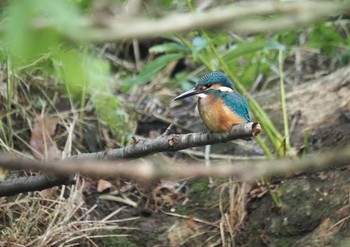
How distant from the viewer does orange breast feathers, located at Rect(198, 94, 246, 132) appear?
313 cm

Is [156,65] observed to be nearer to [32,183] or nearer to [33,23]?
[32,183]

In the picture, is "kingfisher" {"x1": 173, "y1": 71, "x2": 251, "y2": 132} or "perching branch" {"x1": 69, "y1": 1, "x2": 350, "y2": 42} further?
"kingfisher" {"x1": 173, "y1": 71, "x2": 251, "y2": 132}

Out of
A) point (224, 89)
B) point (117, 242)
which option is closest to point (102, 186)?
point (117, 242)

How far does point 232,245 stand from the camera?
388 cm

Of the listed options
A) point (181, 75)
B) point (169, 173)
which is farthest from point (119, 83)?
point (169, 173)

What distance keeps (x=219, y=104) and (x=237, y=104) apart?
9 centimetres

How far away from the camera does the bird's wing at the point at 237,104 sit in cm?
327

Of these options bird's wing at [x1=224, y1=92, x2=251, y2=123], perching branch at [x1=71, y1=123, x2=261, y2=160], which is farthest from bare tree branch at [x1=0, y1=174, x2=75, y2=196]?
bird's wing at [x1=224, y1=92, x2=251, y2=123]

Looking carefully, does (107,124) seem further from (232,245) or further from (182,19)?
(182,19)

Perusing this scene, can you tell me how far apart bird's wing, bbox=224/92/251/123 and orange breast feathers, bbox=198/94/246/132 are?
0.12ft

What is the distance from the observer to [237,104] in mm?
3309

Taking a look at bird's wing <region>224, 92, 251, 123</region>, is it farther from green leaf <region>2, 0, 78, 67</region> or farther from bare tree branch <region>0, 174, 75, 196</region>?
green leaf <region>2, 0, 78, 67</region>

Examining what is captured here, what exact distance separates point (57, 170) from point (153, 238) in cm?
304

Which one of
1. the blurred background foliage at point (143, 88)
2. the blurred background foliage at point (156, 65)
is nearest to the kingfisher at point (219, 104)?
the blurred background foliage at point (143, 88)
